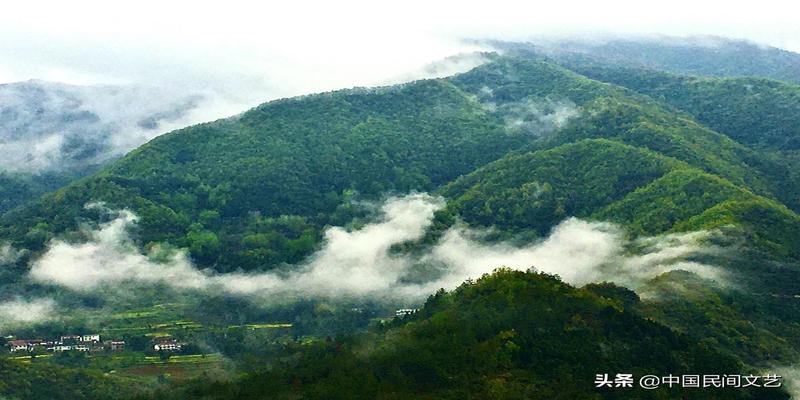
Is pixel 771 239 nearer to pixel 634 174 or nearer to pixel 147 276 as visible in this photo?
pixel 634 174

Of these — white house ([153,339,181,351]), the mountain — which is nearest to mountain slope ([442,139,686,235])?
white house ([153,339,181,351])

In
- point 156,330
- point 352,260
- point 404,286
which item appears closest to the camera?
point 156,330

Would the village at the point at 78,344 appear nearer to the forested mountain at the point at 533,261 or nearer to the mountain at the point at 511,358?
the forested mountain at the point at 533,261

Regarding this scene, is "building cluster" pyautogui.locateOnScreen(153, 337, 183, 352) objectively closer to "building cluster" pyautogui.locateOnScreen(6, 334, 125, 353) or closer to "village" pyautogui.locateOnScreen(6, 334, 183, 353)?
"village" pyautogui.locateOnScreen(6, 334, 183, 353)

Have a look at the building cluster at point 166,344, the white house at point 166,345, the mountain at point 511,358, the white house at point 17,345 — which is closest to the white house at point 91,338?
the white house at point 17,345

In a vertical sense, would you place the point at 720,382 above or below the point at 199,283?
below

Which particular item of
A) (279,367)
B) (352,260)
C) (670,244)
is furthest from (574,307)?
(352,260)

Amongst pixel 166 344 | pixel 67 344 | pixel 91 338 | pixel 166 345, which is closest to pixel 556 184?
pixel 166 344
